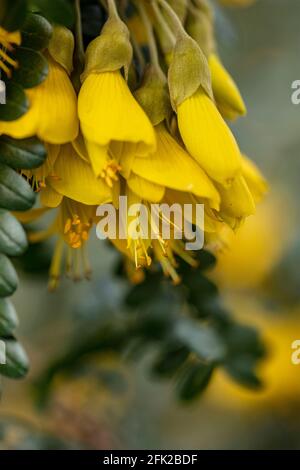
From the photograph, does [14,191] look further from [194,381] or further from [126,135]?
[194,381]

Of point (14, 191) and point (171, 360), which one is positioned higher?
point (14, 191)

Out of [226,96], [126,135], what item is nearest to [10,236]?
[126,135]

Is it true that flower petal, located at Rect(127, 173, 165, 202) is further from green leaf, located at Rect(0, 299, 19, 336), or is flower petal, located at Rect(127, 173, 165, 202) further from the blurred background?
the blurred background

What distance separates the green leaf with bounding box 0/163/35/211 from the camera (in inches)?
31.7

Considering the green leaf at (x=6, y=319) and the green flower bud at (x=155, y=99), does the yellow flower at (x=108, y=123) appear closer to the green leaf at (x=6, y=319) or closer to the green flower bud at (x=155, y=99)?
the green flower bud at (x=155, y=99)

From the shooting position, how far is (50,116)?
78cm

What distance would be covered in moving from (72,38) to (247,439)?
1282 mm

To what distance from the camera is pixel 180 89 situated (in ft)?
2.81

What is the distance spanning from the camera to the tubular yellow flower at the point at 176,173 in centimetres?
81

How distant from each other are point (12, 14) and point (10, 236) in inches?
8.0

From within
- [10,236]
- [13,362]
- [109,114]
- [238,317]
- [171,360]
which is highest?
[109,114]

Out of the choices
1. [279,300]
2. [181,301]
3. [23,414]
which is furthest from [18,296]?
[181,301]

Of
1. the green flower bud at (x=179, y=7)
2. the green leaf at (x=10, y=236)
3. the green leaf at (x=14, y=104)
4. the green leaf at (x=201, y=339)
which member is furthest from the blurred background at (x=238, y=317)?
the green leaf at (x=14, y=104)

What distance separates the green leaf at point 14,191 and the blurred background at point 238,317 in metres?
0.47
